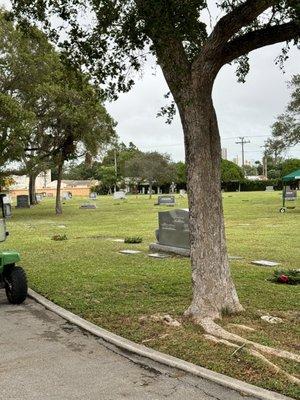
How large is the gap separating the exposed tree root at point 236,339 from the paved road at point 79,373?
38.7 inches

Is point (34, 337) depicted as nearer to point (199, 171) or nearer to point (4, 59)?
point (199, 171)

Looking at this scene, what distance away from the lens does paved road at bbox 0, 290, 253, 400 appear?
15.1 ft

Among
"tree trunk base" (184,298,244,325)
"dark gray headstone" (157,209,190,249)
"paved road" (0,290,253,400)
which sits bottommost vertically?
"paved road" (0,290,253,400)

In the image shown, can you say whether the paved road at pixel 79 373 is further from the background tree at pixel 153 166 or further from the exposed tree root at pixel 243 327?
the background tree at pixel 153 166

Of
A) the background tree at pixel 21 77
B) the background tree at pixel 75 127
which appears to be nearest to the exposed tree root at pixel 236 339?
the background tree at pixel 21 77

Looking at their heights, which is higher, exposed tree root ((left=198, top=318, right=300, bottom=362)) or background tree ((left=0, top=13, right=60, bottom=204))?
background tree ((left=0, top=13, right=60, bottom=204))

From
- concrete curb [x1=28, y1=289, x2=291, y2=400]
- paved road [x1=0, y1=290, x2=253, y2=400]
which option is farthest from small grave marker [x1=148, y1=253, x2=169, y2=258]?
paved road [x1=0, y1=290, x2=253, y2=400]

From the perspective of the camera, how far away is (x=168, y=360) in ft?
17.6

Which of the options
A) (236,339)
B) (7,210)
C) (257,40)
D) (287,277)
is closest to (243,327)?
(236,339)

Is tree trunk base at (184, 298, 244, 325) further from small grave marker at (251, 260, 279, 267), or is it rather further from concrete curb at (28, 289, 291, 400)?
small grave marker at (251, 260, 279, 267)

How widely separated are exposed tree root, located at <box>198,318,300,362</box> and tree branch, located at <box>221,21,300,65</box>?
3.45 meters

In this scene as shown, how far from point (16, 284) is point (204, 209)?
3.35m

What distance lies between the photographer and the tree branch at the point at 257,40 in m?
6.77

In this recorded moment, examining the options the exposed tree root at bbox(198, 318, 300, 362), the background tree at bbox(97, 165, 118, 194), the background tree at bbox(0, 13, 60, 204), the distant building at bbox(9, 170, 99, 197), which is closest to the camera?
the exposed tree root at bbox(198, 318, 300, 362)
